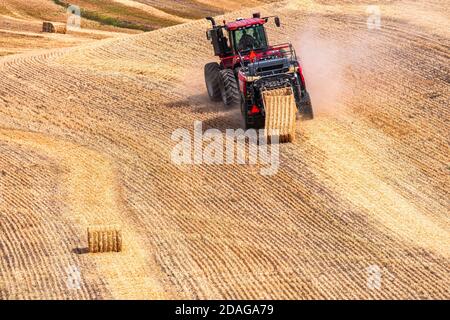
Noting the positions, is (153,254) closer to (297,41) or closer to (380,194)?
(380,194)

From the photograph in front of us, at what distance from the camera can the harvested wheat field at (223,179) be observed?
23781mm

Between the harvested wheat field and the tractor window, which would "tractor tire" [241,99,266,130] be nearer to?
the harvested wheat field

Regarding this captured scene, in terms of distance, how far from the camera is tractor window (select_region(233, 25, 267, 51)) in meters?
35.9

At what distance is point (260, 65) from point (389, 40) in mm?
11297

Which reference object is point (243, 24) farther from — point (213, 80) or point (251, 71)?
point (251, 71)

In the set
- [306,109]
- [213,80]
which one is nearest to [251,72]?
[306,109]

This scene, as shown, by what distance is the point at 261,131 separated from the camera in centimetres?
3306

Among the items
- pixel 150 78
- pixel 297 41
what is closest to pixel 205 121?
pixel 150 78

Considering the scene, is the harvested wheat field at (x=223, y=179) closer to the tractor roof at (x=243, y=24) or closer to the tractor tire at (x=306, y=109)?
the tractor tire at (x=306, y=109)

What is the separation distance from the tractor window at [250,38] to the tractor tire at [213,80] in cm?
145

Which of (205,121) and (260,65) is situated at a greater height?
(260,65)

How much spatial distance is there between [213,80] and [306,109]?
14.9 ft

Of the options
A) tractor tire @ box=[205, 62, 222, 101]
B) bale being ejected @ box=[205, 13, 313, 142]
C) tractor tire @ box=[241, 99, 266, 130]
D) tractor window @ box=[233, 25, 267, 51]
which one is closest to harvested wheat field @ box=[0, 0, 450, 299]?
tractor tire @ box=[205, 62, 222, 101]
